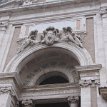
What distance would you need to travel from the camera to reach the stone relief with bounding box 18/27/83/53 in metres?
14.7

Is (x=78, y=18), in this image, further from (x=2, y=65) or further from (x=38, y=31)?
(x=2, y=65)

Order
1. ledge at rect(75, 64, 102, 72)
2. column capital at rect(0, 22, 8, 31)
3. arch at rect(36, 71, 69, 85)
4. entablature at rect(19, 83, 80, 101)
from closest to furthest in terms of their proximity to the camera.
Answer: ledge at rect(75, 64, 102, 72) < entablature at rect(19, 83, 80, 101) < arch at rect(36, 71, 69, 85) < column capital at rect(0, 22, 8, 31)

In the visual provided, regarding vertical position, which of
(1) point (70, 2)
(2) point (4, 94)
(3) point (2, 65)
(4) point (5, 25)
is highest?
(1) point (70, 2)

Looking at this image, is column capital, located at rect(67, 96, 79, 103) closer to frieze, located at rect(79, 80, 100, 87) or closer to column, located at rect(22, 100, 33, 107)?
frieze, located at rect(79, 80, 100, 87)

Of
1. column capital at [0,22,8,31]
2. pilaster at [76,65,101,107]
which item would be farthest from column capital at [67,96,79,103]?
column capital at [0,22,8,31]

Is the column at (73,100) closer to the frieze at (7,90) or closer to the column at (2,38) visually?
the frieze at (7,90)

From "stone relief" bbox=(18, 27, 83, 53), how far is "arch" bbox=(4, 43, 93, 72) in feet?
0.68

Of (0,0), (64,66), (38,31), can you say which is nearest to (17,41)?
(38,31)

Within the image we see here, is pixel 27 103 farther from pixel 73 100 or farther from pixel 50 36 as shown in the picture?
pixel 50 36

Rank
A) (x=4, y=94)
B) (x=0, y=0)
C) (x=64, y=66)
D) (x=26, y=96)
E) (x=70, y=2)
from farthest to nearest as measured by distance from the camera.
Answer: (x=0, y=0)
(x=70, y=2)
(x=64, y=66)
(x=26, y=96)
(x=4, y=94)

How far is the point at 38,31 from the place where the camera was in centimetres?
1570

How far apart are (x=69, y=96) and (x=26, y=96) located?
202 centimetres

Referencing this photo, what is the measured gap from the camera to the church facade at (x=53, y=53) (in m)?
13.1

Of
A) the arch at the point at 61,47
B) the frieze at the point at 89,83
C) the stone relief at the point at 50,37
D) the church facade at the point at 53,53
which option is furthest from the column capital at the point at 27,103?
the frieze at the point at 89,83
